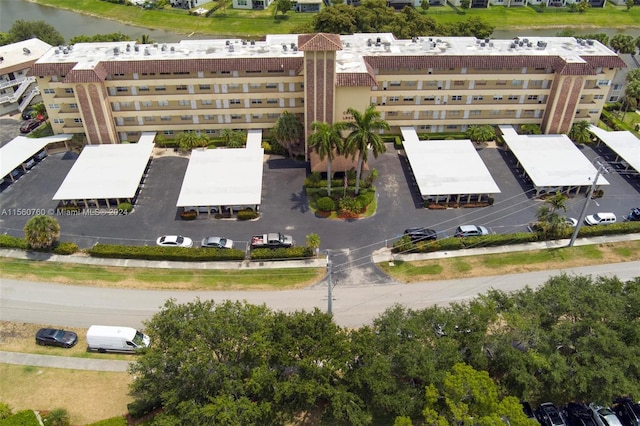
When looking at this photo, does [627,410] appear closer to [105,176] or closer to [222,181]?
[222,181]

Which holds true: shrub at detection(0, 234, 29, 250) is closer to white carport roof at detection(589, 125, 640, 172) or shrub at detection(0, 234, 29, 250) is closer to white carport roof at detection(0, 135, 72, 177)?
white carport roof at detection(0, 135, 72, 177)

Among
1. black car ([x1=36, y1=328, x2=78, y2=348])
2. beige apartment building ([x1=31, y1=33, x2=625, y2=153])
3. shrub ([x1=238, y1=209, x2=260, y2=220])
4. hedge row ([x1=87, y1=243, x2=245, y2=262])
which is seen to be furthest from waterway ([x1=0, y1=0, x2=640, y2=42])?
black car ([x1=36, y1=328, x2=78, y2=348])

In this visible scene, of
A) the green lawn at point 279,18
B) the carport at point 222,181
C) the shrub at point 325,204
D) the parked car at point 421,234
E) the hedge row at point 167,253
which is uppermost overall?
the green lawn at point 279,18

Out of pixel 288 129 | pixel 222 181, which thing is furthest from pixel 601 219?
pixel 222 181

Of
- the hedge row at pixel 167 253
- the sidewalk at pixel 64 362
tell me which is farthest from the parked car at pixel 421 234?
the sidewalk at pixel 64 362

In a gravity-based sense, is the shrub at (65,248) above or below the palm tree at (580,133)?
below

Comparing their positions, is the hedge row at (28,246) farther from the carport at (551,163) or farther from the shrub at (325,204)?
the carport at (551,163)

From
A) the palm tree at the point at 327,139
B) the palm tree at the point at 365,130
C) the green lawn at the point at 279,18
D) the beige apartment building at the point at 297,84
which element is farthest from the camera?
the green lawn at the point at 279,18

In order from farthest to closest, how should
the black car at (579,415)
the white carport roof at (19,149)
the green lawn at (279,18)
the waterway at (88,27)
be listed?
1. the green lawn at (279,18)
2. the waterway at (88,27)
3. the white carport roof at (19,149)
4. the black car at (579,415)
